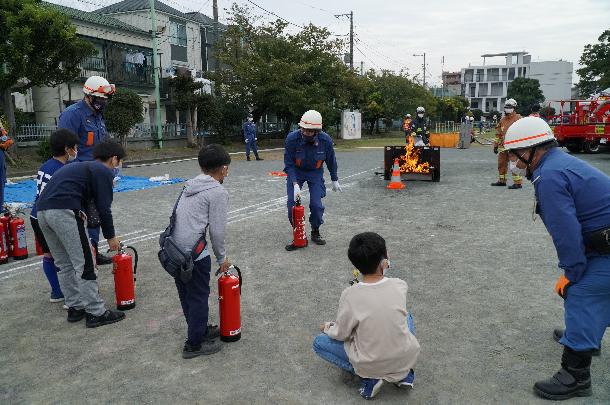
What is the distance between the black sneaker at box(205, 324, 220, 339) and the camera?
4234 millimetres

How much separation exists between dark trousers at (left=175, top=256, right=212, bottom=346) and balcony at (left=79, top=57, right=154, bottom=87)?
2595 centimetres

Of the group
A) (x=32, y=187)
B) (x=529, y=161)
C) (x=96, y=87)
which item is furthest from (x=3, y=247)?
(x=32, y=187)

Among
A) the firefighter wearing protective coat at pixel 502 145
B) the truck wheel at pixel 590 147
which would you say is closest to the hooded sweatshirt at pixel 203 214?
the firefighter wearing protective coat at pixel 502 145

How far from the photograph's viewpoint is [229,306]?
13.5 feet

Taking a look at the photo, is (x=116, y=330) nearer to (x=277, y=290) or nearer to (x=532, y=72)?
(x=277, y=290)

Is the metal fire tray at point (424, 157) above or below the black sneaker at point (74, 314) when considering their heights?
above

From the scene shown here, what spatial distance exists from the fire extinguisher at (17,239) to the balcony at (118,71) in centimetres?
2226

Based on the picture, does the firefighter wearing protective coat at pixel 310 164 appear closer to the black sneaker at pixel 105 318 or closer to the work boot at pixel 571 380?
the black sneaker at pixel 105 318

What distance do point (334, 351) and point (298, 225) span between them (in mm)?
3610

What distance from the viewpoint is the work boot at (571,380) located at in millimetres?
3234

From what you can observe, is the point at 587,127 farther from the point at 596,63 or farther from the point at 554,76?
the point at 554,76

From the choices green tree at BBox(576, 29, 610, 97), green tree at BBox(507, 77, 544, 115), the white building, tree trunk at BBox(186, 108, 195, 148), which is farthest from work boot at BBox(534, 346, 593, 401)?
the white building

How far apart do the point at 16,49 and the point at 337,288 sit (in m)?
15.6

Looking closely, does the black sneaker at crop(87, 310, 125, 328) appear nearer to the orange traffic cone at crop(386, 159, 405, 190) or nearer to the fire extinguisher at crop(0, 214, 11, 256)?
the fire extinguisher at crop(0, 214, 11, 256)
